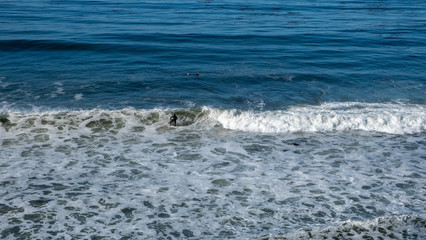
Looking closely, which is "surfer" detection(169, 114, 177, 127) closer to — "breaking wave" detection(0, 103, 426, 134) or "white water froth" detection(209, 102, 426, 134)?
"breaking wave" detection(0, 103, 426, 134)

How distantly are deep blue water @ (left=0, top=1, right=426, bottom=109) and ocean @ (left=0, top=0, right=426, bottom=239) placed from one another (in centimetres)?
12

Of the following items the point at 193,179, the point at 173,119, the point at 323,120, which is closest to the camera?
the point at 193,179

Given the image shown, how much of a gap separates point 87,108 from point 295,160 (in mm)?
7383

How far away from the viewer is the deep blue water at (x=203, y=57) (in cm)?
1702

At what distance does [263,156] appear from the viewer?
12172 mm

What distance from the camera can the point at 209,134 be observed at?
13.7 m

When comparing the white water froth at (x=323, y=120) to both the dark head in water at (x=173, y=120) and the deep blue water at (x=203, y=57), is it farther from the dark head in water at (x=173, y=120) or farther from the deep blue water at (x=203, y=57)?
the dark head in water at (x=173, y=120)

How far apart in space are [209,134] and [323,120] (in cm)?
375

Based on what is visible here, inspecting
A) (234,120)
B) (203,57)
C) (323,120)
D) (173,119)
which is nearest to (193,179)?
(173,119)

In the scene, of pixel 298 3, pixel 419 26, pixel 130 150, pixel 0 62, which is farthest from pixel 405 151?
pixel 298 3

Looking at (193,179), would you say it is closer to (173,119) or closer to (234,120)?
(173,119)

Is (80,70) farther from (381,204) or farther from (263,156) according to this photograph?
(381,204)

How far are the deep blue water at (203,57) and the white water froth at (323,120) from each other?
1177mm

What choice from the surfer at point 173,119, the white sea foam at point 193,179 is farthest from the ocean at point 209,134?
the surfer at point 173,119
